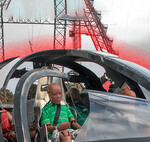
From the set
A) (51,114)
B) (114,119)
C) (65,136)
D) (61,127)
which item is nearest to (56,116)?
(51,114)

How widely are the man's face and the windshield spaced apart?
2.97ft

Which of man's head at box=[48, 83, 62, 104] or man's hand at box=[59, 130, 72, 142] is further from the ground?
man's head at box=[48, 83, 62, 104]

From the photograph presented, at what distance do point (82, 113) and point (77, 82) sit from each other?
1924mm

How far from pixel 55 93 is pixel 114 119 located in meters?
1.25

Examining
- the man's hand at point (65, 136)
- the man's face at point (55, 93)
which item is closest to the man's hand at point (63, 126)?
the man's hand at point (65, 136)

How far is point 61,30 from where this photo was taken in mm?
22844

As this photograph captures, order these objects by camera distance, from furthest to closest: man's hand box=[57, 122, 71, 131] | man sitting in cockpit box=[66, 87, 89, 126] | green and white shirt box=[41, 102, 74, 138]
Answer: man sitting in cockpit box=[66, 87, 89, 126] → green and white shirt box=[41, 102, 74, 138] → man's hand box=[57, 122, 71, 131]

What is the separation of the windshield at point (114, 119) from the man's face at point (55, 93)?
91 centimetres

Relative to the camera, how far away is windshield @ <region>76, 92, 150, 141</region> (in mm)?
2622

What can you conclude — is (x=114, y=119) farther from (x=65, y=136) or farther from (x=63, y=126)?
(x=63, y=126)

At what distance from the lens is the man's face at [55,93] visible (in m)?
3.74

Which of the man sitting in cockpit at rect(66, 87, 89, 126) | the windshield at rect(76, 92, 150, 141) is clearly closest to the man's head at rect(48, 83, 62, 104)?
the windshield at rect(76, 92, 150, 141)

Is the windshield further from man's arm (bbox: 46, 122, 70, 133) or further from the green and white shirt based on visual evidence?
the green and white shirt

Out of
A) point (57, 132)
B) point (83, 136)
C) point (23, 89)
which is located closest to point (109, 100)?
point (83, 136)
